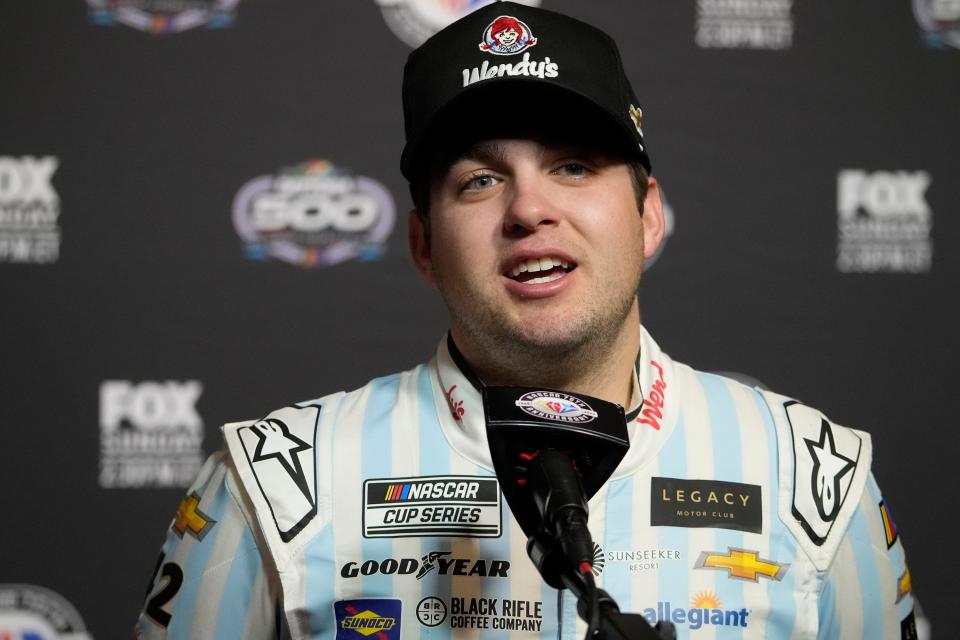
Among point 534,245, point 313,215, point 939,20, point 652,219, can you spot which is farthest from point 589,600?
point 939,20

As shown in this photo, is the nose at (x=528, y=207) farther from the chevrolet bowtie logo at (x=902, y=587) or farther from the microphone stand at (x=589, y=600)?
the chevrolet bowtie logo at (x=902, y=587)

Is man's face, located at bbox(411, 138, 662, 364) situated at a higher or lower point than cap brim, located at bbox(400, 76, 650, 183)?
lower

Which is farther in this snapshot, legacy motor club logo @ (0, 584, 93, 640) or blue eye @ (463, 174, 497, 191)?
legacy motor club logo @ (0, 584, 93, 640)

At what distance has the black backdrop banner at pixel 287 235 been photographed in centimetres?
196

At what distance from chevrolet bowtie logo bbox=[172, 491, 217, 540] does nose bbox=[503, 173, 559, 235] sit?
1.45 ft

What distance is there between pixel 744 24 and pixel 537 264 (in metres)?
1.16

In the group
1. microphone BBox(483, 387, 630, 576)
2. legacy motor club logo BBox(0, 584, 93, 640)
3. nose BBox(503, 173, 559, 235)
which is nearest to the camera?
microphone BBox(483, 387, 630, 576)

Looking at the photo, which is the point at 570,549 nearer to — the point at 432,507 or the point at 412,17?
the point at 432,507

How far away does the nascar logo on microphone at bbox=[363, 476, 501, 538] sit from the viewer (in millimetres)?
1123

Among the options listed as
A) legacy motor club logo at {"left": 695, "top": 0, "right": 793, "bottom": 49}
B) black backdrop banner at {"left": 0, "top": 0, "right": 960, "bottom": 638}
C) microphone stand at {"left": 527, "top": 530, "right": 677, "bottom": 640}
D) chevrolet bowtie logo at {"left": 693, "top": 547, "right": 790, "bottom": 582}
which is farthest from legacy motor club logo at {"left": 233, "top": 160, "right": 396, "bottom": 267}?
microphone stand at {"left": 527, "top": 530, "right": 677, "bottom": 640}

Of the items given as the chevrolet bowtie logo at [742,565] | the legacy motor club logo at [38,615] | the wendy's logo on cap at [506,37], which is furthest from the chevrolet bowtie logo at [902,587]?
the legacy motor club logo at [38,615]

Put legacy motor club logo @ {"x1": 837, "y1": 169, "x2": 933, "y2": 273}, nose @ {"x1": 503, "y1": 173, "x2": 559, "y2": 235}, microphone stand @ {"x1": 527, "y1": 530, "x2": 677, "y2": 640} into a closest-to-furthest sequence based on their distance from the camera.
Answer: microphone stand @ {"x1": 527, "y1": 530, "x2": 677, "y2": 640} < nose @ {"x1": 503, "y1": 173, "x2": 559, "y2": 235} < legacy motor club logo @ {"x1": 837, "y1": 169, "x2": 933, "y2": 273}

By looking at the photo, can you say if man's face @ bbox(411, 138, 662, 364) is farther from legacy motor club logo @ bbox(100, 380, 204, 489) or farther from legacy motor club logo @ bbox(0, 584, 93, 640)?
legacy motor club logo @ bbox(0, 584, 93, 640)

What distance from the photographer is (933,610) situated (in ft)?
6.69
